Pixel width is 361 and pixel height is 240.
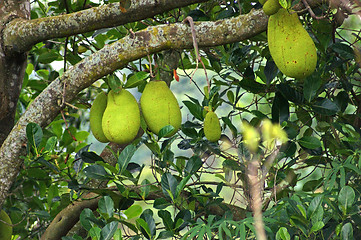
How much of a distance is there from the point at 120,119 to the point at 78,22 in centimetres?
28

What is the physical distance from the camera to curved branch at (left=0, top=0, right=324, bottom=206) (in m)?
1.03

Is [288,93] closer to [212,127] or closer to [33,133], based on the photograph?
[212,127]

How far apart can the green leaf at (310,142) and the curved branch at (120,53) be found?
0.33 meters

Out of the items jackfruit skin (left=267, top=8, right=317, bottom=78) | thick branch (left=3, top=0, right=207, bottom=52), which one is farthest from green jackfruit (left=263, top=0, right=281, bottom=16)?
thick branch (left=3, top=0, right=207, bottom=52)

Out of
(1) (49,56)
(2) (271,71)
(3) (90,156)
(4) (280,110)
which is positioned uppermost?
(1) (49,56)

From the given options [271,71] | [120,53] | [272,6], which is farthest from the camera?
[271,71]

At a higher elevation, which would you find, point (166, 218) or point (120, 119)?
point (120, 119)

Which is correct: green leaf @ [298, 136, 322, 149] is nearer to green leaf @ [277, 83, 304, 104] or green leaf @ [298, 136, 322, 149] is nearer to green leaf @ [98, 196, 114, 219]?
green leaf @ [277, 83, 304, 104]

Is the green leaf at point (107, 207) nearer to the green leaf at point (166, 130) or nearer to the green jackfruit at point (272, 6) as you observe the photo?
the green leaf at point (166, 130)

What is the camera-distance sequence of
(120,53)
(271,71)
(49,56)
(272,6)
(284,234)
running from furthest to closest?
(49,56), (271,71), (120,53), (272,6), (284,234)

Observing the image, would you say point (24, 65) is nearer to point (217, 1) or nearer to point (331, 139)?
point (217, 1)

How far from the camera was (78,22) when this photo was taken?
116 centimetres

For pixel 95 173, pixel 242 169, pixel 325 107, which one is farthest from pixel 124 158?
pixel 325 107

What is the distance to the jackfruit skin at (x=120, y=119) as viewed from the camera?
3.48 feet
